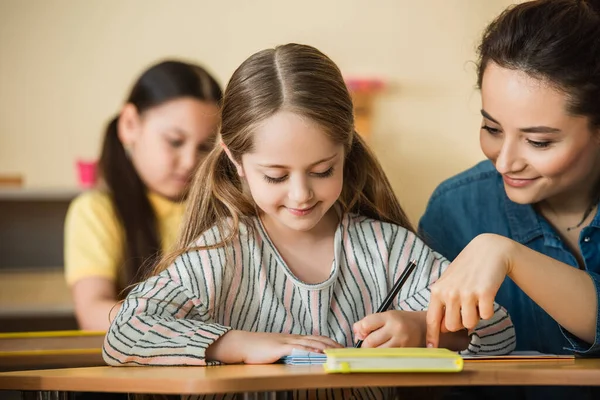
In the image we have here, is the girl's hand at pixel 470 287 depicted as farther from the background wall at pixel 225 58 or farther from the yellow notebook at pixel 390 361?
the background wall at pixel 225 58

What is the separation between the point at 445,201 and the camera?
1761 mm

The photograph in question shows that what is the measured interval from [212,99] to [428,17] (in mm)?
1789

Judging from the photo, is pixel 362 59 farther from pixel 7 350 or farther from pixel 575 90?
pixel 7 350

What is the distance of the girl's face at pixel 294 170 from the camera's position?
126cm

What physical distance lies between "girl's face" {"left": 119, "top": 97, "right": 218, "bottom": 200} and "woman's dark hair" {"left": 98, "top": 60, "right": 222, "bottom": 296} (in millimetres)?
33

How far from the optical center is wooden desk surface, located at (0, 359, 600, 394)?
87 cm

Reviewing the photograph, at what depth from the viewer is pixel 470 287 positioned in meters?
1.14

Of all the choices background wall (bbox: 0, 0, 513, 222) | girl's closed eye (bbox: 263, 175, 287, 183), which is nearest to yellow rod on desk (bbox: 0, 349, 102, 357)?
girl's closed eye (bbox: 263, 175, 287, 183)

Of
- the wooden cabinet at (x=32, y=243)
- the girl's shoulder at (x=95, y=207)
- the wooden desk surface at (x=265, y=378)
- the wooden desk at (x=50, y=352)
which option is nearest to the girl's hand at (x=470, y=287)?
the wooden desk surface at (x=265, y=378)

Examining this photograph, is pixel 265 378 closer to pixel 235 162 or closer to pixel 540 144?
pixel 235 162

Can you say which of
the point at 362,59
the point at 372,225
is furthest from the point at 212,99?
the point at 362,59

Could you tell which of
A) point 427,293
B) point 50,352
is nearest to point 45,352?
point 50,352

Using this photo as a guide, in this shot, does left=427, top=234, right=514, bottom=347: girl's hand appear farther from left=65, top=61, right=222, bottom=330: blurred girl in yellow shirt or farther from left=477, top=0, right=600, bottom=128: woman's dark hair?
left=65, top=61, right=222, bottom=330: blurred girl in yellow shirt

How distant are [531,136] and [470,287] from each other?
391 millimetres
